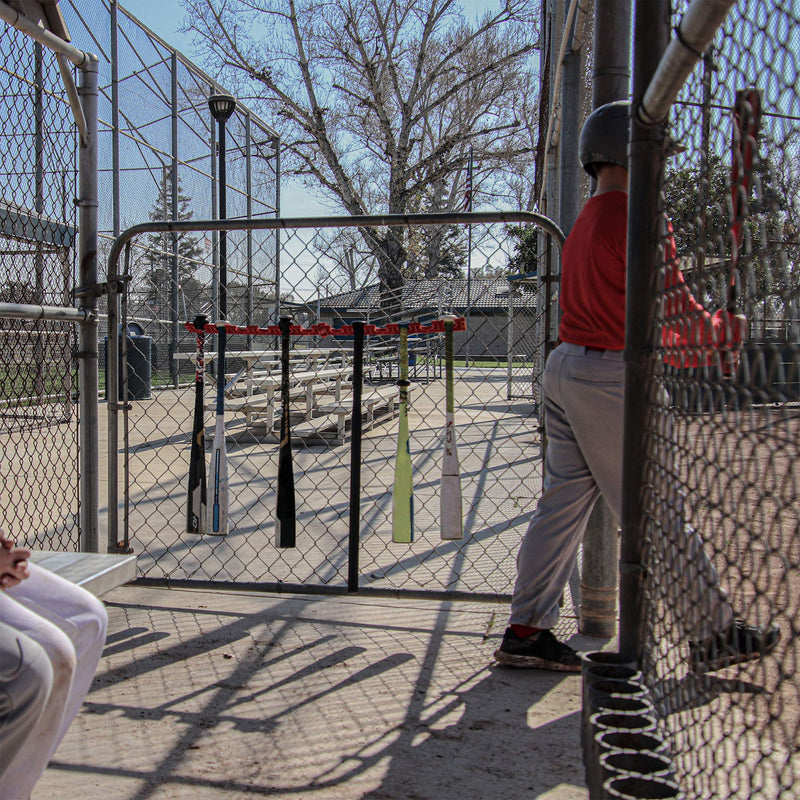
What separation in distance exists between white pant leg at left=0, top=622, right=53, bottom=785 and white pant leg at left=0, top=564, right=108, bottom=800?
0.04m

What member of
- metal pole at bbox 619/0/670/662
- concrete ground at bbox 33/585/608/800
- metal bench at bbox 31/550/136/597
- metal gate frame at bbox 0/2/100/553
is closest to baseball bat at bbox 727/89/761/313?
metal pole at bbox 619/0/670/662

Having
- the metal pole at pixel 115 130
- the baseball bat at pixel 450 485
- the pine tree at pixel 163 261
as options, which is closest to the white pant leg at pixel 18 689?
the baseball bat at pixel 450 485

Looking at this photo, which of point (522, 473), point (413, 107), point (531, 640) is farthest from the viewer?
point (413, 107)

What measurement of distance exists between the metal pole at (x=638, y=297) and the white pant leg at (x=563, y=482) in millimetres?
737

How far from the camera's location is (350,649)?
9.57ft

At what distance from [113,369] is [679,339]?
2.77 metres

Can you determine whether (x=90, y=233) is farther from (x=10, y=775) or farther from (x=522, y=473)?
(x=522, y=473)

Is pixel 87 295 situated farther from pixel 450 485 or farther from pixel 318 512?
pixel 318 512

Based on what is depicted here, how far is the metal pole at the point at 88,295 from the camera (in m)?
3.39

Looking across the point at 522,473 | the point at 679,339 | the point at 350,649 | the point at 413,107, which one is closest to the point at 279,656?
the point at 350,649

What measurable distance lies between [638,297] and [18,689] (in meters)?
1.48

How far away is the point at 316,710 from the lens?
2438 mm

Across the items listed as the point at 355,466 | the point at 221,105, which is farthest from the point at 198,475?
the point at 221,105

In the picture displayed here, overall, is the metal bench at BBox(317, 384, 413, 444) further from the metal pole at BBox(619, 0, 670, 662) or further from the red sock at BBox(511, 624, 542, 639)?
the metal pole at BBox(619, 0, 670, 662)
